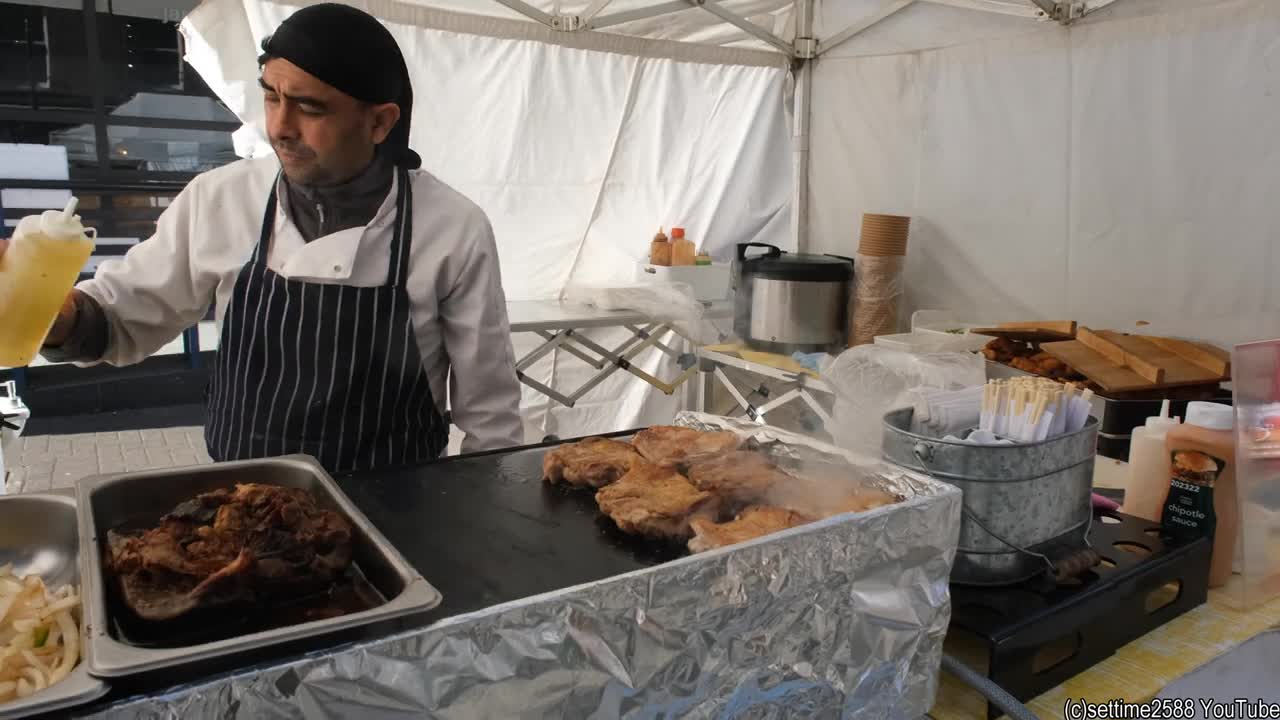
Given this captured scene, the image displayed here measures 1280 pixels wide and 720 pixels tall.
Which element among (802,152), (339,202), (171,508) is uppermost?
(802,152)

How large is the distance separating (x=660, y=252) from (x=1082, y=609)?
4011 millimetres

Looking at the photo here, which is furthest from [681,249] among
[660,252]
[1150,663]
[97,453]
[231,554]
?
[97,453]

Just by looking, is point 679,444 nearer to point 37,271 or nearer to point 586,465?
point 586,465

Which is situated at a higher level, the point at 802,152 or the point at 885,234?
the point at 802,152

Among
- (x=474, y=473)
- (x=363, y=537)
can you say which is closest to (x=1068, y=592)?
(x=474, y=473)

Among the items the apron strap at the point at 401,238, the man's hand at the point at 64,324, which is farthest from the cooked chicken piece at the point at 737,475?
the man's hand at the point at 64,324

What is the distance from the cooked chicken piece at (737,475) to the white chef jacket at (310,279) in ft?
2.51

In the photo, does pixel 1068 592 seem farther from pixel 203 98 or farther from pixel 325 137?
pixel 203 98

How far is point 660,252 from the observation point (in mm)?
5270

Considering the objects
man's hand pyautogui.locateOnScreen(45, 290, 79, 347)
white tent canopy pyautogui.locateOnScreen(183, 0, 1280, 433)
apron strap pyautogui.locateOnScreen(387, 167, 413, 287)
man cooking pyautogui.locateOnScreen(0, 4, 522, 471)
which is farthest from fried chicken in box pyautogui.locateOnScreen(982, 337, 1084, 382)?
man's hand pyautogui.locateOnScreen(45, 290, 79, 347)

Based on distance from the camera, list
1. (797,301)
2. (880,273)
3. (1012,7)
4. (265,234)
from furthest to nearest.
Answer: (880,273) < (797,301) < (1012,7) < (265,234)

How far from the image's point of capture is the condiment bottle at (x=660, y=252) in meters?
5.26

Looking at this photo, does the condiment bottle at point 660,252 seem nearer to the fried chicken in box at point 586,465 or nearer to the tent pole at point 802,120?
the tent pole at point 802,120

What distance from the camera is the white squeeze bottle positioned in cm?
111
